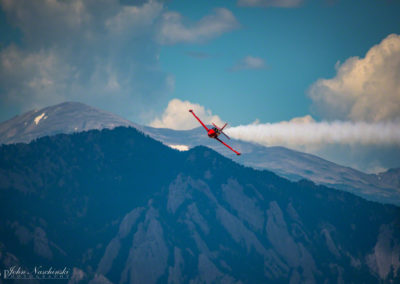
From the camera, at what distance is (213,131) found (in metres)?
146
